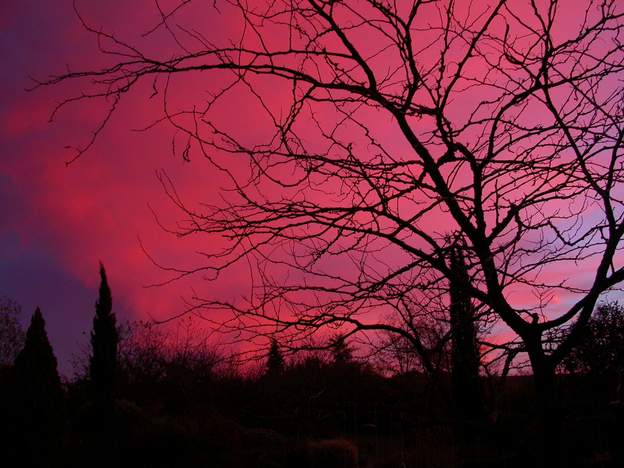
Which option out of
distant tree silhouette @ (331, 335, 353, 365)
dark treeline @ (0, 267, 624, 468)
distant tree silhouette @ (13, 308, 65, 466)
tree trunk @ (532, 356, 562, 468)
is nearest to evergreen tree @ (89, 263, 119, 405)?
dark treeline @ (0, 267, 624, 468)

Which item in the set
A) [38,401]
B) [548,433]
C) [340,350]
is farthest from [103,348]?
[548,433]

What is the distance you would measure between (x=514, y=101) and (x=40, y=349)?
1077cm

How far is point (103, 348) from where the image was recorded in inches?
782

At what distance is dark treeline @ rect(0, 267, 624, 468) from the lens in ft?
8.43

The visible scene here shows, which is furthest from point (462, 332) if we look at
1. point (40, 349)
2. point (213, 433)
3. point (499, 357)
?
point (213, 433)

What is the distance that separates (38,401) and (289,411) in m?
9.81

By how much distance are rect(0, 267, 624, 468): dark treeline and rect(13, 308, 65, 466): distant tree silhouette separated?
19 millimetres

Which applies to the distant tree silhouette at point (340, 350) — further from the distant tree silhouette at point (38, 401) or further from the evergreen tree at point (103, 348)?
the evergreen tree at point (103, 348)

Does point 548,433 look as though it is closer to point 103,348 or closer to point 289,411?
point 289,411

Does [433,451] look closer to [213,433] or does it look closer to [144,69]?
[144,69]

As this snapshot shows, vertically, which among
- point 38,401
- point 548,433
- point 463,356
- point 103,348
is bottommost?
point 548,433

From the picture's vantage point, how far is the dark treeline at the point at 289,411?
2570mm

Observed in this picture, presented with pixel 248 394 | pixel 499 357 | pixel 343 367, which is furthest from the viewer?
pixel 343 367

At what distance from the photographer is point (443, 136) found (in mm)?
2740
